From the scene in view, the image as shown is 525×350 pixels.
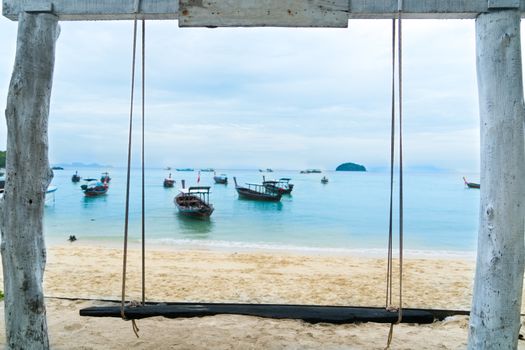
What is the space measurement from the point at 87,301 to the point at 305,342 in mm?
2062

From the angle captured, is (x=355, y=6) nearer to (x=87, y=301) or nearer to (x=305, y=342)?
(x=305, y=342)

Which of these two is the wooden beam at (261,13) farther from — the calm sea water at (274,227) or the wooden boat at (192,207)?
the wooden boat at (192,207)

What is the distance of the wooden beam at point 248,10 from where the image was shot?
204cm

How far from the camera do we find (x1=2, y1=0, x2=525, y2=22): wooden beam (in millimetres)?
2037

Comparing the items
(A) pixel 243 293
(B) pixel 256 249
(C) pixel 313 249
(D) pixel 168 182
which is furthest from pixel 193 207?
(D) pixel 168 182

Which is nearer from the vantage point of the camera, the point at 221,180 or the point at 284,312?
the point at 284,312

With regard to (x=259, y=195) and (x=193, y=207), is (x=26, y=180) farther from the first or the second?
(x=259, y=195)

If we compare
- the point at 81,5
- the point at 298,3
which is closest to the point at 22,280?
the point at 81,5

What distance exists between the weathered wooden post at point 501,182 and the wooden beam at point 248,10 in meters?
0.27

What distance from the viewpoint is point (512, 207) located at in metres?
1.85

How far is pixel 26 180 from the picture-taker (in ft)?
6.63

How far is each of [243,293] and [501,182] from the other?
343cm

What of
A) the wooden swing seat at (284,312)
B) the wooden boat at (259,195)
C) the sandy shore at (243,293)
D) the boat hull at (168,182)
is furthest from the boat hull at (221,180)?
the wooden swing seat at (284,312)

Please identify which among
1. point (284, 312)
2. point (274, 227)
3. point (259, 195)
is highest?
point (284, 312)
